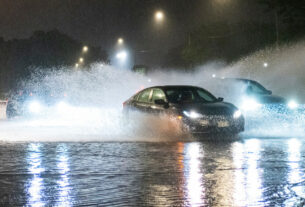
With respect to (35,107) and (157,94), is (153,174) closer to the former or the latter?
(157,94)

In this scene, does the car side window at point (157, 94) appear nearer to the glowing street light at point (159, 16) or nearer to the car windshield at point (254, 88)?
the car windshield at point (254, 88)

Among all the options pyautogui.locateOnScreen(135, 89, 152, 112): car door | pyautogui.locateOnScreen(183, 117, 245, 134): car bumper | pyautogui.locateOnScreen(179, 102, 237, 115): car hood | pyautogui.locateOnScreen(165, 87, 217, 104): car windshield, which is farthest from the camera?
pyautogui.locateOnScreen(135, 89, 152, 112): car door

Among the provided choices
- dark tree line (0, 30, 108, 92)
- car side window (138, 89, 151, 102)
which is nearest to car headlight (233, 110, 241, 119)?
car side window (138, 89, 151, 102)

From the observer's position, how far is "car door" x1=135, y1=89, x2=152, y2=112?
16.8 meters

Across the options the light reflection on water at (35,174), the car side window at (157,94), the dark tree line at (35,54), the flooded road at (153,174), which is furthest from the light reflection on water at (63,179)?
the dark tree line at (35,54)

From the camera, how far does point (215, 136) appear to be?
51.7ft

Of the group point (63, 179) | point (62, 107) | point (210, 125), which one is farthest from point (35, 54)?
point (63, 179)

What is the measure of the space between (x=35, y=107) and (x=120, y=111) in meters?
9.34

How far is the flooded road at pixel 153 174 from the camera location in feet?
24.4

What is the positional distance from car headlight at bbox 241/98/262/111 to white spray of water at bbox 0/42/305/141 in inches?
18.7

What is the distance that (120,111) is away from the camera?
770 inches

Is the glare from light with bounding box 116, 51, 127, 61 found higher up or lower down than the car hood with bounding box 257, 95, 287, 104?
higher up

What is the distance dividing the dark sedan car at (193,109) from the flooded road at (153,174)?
124 cm

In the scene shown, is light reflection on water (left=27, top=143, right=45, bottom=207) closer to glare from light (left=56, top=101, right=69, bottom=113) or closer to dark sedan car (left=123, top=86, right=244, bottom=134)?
dark sedan car (left=123, top=86, right=244, bottom=134)
